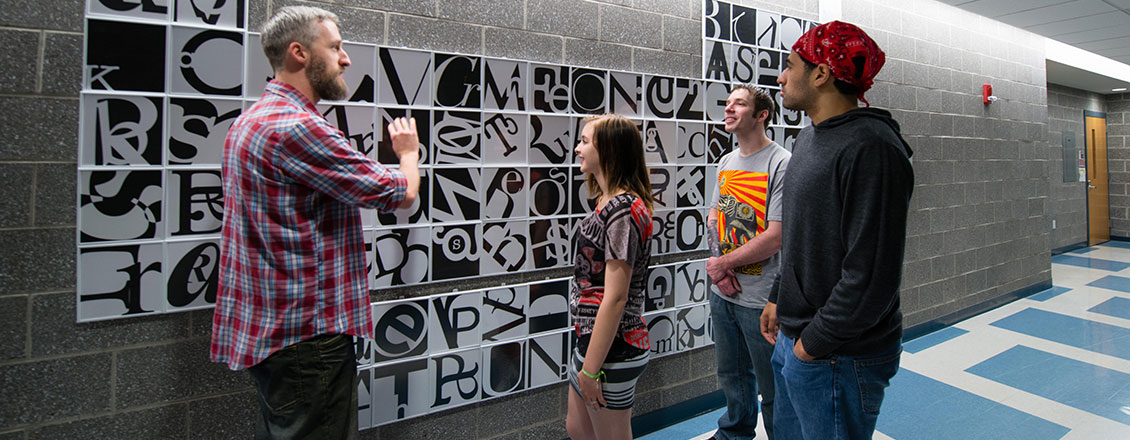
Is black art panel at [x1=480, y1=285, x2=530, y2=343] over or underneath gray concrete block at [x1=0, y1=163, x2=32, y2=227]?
underneath

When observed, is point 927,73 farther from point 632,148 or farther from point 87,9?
point 87,9

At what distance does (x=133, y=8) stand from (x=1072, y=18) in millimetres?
5709

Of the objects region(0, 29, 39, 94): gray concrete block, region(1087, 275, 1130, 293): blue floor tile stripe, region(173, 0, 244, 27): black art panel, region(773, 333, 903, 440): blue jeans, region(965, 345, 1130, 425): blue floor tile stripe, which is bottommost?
region(965, 345, 1130, 425): blue floor tile stripe

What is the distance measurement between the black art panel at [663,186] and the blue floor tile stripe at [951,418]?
4.69 ft

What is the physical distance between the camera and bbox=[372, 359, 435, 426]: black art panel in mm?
1707

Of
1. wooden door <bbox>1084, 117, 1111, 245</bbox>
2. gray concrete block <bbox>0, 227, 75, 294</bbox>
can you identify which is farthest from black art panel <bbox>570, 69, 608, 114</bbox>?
wooden door <bbox>1084, 117, 1111, 245</bbox>

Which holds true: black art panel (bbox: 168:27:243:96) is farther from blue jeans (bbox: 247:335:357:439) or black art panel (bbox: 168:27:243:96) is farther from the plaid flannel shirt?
blue jeans (bbox: 247:335:357:439)

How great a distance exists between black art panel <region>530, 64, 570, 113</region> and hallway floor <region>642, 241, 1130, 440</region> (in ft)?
4.85

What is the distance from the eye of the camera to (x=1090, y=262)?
6.45m

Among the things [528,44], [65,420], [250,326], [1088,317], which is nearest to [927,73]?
[1088,317]

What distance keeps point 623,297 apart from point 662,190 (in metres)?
0.99

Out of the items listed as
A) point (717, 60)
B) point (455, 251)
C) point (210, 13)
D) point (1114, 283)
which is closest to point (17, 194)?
point (210, 13)

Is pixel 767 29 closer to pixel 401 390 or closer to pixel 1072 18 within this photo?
pixel 401 390

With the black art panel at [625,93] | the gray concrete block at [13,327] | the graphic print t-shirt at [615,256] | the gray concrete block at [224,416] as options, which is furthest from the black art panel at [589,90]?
the gray concrete block at [13,327]
